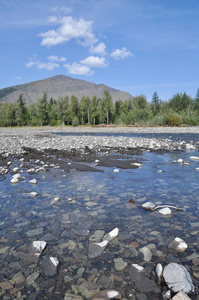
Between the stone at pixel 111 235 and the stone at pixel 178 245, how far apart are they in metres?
0.90

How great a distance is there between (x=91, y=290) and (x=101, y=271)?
0.35 m

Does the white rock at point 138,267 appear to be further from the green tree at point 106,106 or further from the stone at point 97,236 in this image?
the green tree at point 106,106

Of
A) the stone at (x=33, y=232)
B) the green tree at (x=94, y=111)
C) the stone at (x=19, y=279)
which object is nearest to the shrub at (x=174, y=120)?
the green tree at (x=94, y=111)

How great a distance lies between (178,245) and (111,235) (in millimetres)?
1083

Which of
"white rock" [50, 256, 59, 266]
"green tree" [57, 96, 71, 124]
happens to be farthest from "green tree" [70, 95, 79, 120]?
"white rock" [50, 256, 59, 266]

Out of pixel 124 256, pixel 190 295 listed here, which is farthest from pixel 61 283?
pixel 190 295

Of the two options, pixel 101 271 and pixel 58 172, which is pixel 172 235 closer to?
pixel 101 271

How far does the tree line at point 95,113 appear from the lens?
6796 centimetres

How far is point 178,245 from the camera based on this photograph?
125 inches

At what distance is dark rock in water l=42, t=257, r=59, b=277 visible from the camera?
2.65m

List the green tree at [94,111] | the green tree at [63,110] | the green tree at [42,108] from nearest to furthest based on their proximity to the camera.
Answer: the green tree at [94,111], the green tree at [42,108], the green tree at [63,110]

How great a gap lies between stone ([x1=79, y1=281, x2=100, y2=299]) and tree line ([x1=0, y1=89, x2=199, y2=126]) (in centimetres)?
6487

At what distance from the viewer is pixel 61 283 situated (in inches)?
97.4

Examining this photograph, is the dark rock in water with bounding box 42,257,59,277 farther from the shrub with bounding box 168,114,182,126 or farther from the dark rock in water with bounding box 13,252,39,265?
the shrub with bounding box 168,114,182,126
